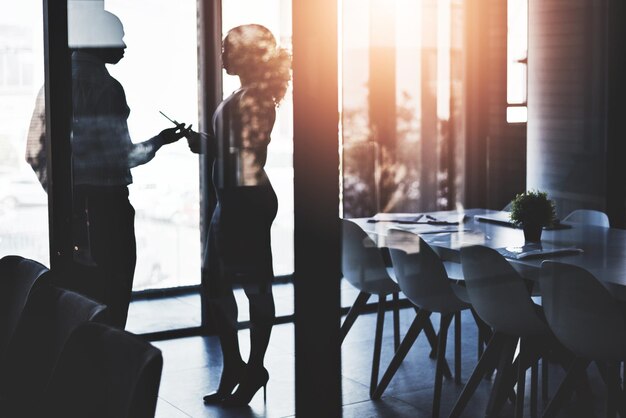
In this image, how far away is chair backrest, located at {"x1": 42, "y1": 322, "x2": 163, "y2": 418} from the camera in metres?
2.03

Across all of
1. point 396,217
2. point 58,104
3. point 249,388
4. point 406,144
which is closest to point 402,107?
point 406,144

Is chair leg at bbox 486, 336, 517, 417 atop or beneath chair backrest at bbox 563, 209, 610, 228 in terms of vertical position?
beneath

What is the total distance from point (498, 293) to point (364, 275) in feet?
1.55

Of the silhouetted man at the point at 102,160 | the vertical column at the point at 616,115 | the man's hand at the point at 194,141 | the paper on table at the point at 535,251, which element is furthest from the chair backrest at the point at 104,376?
the vertical column at the point at 616,115

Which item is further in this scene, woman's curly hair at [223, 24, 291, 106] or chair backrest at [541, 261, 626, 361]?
woman's curly hair at [223, 24, 291, 106]

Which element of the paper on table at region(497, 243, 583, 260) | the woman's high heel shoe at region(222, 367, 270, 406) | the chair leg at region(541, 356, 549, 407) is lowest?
the woman's high heel shoe at region(222, 367, 270, 406)

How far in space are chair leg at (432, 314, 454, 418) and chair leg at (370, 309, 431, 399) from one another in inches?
2.6

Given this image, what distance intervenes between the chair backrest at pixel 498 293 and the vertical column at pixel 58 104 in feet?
6.13

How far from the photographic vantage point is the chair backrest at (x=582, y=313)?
288 centimetres

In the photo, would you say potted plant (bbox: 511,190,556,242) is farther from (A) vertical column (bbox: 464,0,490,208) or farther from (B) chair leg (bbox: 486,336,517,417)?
(B) chair leg (bbox: 486,336,517,417)

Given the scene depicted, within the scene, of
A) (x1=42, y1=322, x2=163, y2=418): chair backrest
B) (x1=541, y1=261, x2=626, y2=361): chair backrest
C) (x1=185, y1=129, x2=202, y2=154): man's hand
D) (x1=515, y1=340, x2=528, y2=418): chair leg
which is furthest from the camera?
(x1=185, y1=129, x2=202, y2=154): man's hand

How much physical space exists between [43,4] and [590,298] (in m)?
2.62

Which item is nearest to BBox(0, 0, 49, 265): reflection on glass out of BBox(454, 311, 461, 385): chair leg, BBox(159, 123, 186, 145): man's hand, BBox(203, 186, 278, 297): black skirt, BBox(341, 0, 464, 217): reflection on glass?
BBox(159, 123, 186, 145): man's hand

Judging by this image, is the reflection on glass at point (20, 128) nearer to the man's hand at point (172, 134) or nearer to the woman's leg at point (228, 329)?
the man's hand at point (172, 134)
